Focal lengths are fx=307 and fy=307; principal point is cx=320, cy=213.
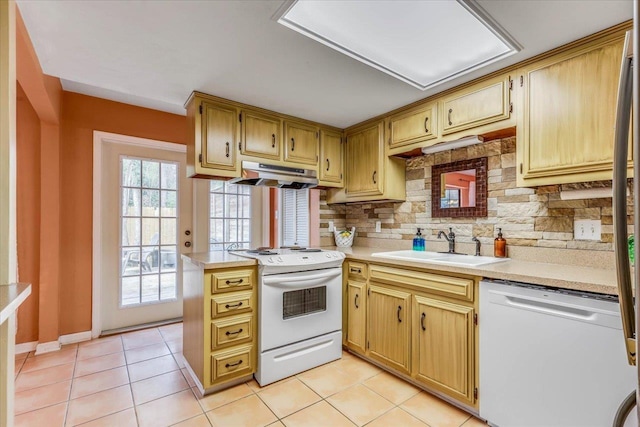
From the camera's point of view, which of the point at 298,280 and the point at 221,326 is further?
the point at 298,280

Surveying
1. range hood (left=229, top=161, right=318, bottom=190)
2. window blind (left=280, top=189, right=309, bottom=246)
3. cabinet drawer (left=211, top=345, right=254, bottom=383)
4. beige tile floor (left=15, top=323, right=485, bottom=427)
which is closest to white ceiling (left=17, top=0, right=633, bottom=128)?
range hood (left=229, top=161, right=318, bottom=190)

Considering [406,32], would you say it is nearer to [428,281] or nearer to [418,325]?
[428,281]

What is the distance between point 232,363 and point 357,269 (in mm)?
1171

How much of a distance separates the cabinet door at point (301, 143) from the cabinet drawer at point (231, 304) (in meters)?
1.31

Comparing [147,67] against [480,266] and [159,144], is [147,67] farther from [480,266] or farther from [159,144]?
[480,266]

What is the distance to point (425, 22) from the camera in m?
1.53

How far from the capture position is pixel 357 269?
258 centimetres

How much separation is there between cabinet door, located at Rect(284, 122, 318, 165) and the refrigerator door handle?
8.18 feet

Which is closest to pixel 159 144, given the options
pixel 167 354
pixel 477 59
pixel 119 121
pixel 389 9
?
pixel 119 121

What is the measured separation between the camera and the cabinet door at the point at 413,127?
7.91 feet

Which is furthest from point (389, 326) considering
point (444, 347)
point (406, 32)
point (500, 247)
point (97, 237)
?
point (97, 237)

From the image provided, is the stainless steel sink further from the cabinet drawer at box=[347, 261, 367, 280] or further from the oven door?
the oven door

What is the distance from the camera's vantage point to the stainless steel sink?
6.42 feet

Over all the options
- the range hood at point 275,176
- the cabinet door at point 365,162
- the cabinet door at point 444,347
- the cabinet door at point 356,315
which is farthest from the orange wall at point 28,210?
the cabinet door at point 444,347
